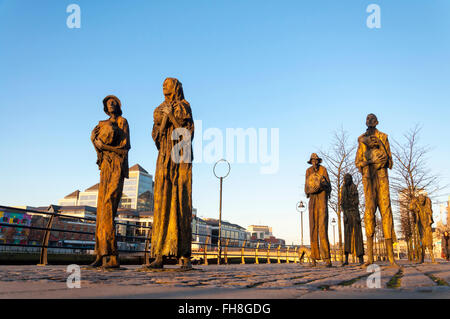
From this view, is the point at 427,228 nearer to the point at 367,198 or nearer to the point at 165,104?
the point at 367,198

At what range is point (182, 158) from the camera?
20.2ft

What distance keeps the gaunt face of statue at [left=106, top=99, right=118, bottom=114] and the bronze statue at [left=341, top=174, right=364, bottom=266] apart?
8013 millimetres

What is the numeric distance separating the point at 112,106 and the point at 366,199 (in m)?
5.58

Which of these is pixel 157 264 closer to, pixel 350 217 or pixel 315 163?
pixel 315 163

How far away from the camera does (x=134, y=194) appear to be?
490 feet

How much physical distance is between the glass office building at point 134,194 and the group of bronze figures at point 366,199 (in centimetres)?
13632

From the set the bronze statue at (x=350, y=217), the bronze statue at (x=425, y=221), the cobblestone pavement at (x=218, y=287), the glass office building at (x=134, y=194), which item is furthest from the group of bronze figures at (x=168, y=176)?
the glass office building at (x=134, y=194)

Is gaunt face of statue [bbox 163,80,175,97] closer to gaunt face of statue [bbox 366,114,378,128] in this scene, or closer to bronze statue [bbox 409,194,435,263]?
gaunt face of statue [bbox 366,114,378,128]

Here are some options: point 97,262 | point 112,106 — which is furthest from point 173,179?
point 112,106

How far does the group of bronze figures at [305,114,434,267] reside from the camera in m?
7.86

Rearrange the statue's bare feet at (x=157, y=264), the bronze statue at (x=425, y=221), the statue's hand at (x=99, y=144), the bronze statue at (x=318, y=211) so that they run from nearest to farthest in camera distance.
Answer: the statue's bare feet at (x=157, y=264)
the statue's hand at (x=99, y=144)
the bronze statue at (x=318, y=211)
the bronze statue at (x=425, y=221)

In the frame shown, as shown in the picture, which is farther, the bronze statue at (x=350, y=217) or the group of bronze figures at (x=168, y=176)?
the bronze statue at (x=350, y=217)

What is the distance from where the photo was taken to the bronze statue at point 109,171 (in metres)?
6.33

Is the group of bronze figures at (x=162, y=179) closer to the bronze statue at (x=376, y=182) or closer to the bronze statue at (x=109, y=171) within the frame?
the bronze statue at (x=109, y=171)
